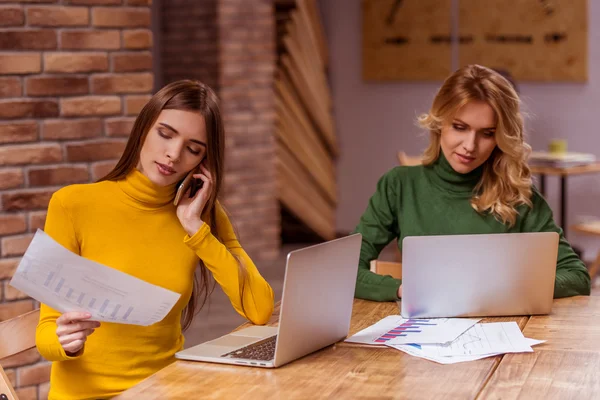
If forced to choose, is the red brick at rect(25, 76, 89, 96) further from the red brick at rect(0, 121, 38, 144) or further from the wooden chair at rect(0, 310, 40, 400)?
the wooden chair at rect(0, 310, 40, 400)

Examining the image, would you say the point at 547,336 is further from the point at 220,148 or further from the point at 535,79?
the point at 535,79

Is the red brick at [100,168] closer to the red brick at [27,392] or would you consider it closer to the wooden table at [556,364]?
the red brick at [27,392]

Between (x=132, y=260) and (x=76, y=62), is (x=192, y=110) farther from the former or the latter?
(x=76, y=62)

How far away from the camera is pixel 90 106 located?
3.31 m

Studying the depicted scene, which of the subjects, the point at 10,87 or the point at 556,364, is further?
the point at 10,87

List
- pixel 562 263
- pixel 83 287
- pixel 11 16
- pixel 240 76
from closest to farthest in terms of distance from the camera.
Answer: pixel 83 287 → pixel 562 263 → pixel 11 16 → pixel 240 76

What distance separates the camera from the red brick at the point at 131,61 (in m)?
3.36

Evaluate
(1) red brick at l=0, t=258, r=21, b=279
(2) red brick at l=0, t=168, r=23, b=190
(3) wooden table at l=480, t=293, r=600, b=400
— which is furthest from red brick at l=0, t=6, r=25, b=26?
(3) wooden table at l=480, t=293, r=600, b=400

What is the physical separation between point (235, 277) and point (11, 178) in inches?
A: 48.1

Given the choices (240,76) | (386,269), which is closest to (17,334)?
(386,269)

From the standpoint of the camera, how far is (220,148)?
2301mm

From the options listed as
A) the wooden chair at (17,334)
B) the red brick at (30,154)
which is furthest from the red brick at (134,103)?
the wooden chair at (17,334)

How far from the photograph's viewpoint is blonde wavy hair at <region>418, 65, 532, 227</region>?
8.74ft

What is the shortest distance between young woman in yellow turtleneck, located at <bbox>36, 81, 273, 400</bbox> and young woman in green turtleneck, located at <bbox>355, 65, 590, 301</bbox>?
20.1 inches
